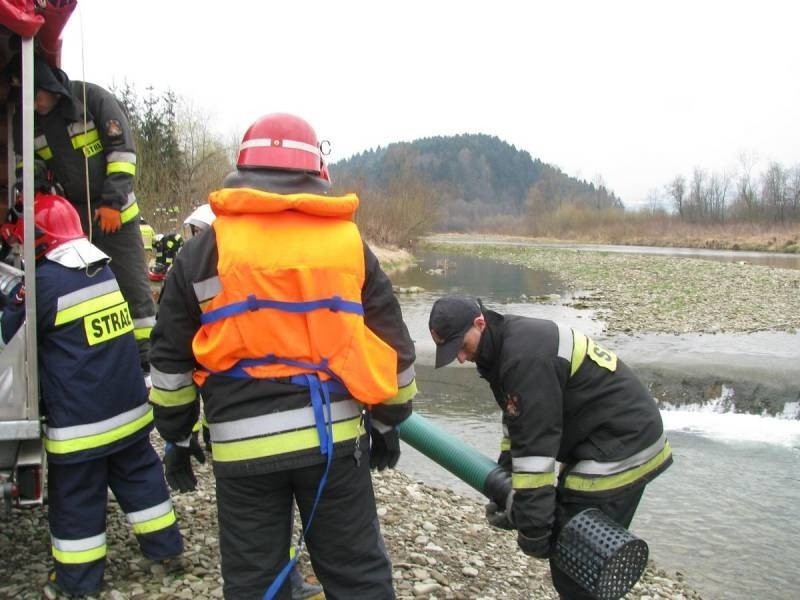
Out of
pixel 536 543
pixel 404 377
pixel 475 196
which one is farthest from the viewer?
pixel 475 196

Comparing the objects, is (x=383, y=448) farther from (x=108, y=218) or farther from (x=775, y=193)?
(x=775, y=193)

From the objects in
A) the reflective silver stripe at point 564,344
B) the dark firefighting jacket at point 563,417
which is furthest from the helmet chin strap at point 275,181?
the reflective silver stripe at point 564,344

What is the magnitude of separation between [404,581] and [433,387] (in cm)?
798

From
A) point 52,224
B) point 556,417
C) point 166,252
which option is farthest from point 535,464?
point 166,252

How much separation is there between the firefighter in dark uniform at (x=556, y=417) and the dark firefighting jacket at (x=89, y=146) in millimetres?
2588

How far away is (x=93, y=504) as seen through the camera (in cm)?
347

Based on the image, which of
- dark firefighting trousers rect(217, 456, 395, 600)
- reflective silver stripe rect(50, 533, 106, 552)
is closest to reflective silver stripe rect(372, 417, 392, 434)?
dark firefighting trousers rect(217, 456, 395, 600)

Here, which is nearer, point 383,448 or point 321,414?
point 321,414

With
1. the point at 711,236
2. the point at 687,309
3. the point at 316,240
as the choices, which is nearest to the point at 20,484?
the point at 316,240

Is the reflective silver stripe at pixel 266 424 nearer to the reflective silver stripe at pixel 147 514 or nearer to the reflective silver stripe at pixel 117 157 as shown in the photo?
the reflective silver stripe at pixel 147 514

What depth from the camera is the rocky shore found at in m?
3.71

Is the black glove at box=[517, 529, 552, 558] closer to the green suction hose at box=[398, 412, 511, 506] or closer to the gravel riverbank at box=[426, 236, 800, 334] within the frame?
the green suction hose at box=[398, 412, 511, 506]

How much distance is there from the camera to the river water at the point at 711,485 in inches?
233

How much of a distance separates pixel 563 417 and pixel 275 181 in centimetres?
182
